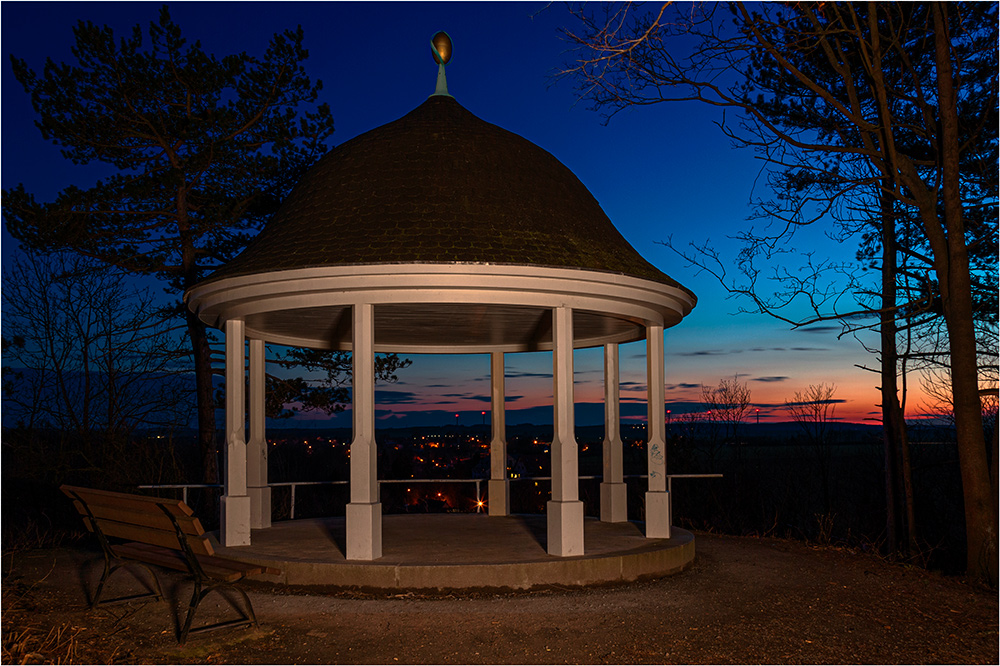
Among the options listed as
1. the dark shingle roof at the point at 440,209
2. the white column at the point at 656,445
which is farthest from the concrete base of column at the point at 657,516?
the dark shingle roof at the point at 440,209

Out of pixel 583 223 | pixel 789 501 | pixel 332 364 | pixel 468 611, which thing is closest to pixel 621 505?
pixel 583 223

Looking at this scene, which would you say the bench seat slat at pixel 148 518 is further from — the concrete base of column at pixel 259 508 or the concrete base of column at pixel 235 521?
the concrete base of column at pixel 259 508

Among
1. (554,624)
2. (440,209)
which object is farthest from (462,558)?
(440,209)

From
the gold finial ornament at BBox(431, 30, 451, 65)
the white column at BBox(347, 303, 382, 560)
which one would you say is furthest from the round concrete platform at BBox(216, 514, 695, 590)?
the gold finial ornament at BBox(431, 30, 451, 65)

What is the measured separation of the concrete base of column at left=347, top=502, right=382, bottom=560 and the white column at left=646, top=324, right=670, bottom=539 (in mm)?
4073

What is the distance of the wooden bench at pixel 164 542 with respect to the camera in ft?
25.2

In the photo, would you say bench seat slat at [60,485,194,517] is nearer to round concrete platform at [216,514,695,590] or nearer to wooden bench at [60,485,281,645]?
wooden bench at [60,485,281,645]

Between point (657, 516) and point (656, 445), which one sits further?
point (656, 445)

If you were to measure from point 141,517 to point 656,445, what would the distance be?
23.5 ft

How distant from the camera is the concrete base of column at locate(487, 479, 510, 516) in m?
16.0

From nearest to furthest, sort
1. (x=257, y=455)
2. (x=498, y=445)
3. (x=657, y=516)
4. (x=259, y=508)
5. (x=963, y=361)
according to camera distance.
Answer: (x=963, y=361) < (x=657, y=516) < (x=257, y=455) < (x=259, y=508) < (x=498, y=445)

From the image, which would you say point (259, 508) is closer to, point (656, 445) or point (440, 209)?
point (440, 209)

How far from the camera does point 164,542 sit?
812 centimetres

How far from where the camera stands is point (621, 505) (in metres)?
14.5
